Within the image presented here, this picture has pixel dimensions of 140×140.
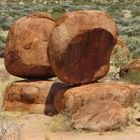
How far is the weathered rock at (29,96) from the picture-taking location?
13141mm

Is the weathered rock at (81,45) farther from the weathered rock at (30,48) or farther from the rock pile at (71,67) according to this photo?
the weathered rock at (30,48)

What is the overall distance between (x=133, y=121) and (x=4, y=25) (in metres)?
26.9

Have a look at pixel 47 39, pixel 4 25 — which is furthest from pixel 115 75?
pixel 4 25

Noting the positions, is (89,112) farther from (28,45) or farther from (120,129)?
(28,45)

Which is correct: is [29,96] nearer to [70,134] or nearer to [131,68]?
[70,134]

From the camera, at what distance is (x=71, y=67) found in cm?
1205

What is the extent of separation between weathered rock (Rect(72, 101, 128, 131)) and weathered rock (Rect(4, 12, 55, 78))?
2.63m

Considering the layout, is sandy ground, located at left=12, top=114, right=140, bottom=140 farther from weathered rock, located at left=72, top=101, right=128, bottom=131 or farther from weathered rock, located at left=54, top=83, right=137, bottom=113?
weathered rock, located at left=54, top=83, right=137, bottom=113

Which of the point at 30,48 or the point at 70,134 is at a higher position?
the point at 30,48

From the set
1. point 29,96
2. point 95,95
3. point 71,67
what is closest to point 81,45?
point 71,67

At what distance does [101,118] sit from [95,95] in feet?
4.61

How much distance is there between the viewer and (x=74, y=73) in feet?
39.8

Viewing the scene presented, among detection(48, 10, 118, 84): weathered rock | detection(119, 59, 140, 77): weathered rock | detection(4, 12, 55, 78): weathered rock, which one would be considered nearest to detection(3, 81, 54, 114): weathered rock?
detection(4, 12, 55, 78): weathered rock

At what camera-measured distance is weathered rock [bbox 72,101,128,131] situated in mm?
10445
